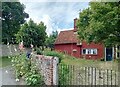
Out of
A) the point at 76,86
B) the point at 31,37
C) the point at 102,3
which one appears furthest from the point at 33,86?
the point at 31,37

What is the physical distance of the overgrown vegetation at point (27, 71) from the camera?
8.12 m

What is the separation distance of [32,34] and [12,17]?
497cm

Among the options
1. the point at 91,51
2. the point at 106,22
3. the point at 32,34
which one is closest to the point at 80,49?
the point at 91,51

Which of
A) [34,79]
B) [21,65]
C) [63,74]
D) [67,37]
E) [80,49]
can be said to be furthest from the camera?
[67,37]

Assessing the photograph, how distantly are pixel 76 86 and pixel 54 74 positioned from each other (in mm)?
950

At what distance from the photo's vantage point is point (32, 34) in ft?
90.9

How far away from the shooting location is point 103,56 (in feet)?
108

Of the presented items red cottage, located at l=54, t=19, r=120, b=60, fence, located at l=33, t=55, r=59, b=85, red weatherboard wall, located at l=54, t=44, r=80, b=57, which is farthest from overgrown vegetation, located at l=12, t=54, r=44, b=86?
red weatherboard wall, located at l=54, t=44, r=80, b=57

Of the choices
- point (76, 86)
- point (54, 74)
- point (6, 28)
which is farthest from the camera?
point (6, 28)

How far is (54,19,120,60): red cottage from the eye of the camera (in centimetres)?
3222

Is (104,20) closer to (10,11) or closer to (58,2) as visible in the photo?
(58,2)

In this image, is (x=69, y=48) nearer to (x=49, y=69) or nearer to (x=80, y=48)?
(x=80, y=48)

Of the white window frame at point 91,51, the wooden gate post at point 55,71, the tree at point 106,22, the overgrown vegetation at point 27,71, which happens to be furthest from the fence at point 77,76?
the white window frame at point 91,51

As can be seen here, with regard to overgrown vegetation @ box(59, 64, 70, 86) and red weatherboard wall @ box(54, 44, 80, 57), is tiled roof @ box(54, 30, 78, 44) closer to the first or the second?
red weatherboard wall @ box(54, 44, 80, 57)
